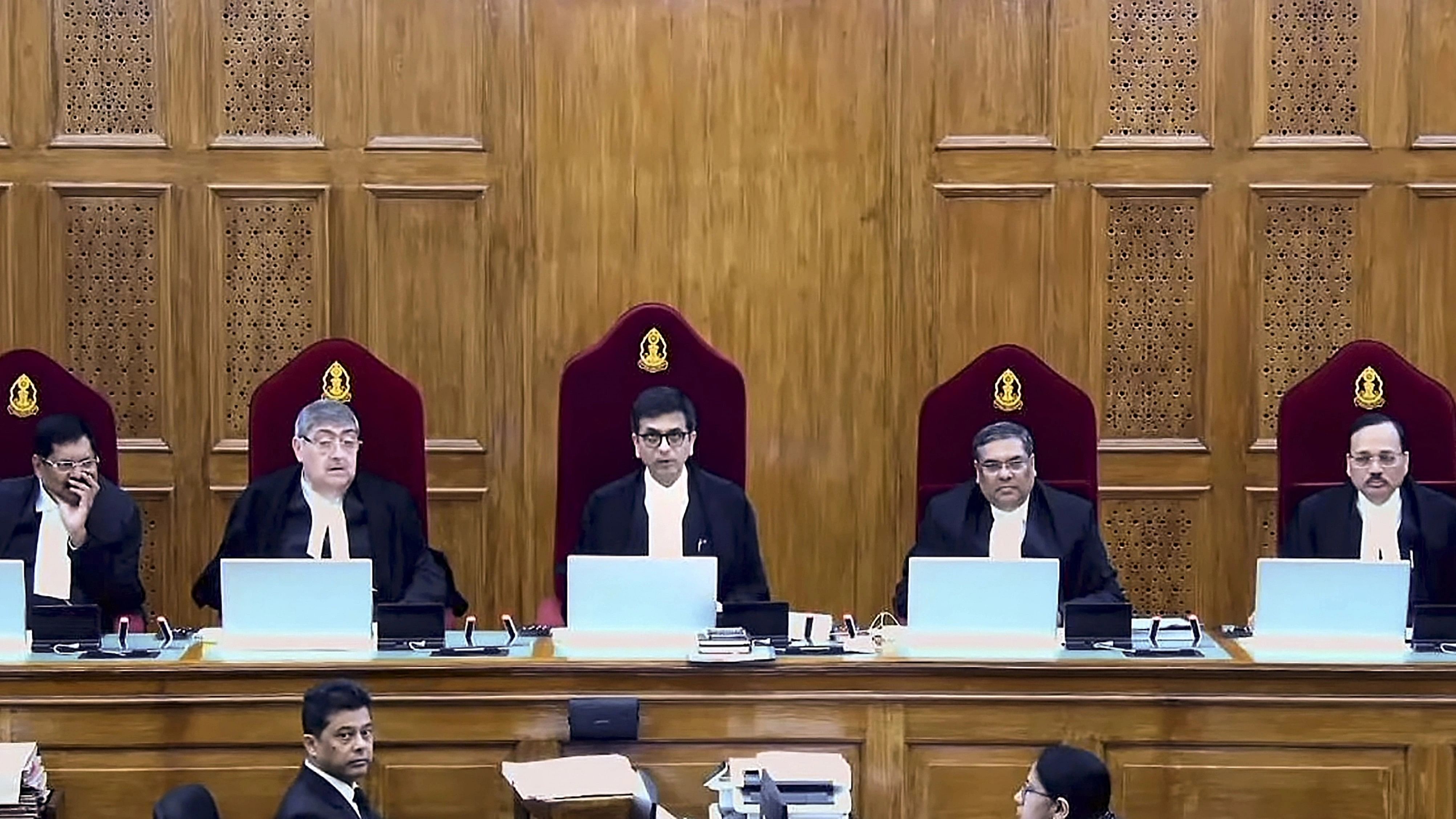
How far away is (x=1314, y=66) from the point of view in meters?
6.04

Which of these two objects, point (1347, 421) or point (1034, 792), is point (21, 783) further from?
point (1347, 421)

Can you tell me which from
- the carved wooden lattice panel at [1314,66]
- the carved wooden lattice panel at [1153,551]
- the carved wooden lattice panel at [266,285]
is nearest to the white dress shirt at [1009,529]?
the carved wooden lattice panel at [1153,551]

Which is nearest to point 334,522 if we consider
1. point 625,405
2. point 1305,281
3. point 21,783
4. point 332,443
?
point 332,443

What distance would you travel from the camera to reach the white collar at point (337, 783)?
3.61m

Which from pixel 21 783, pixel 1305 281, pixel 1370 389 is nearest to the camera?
pixel 21 783

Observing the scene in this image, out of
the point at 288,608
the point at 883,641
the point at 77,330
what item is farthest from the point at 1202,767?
the point at 77,330

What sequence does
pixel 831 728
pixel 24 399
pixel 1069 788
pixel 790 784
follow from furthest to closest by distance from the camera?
pixel 24 399
pixel 831 728
pixel 790 784
pixel 1069 788

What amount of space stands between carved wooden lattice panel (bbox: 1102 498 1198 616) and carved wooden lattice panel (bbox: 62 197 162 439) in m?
2.88

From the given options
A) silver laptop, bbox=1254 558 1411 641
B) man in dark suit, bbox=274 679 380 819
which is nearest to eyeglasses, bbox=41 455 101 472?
man in dark suit, bbox=274 679 380 819

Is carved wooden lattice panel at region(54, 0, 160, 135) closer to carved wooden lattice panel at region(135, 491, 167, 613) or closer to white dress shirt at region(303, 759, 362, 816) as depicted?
carved wooden lattice panel at region(135, 491, 167, 613)

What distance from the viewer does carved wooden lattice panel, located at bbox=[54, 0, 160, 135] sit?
5.98 metres

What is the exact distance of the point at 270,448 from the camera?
510 centimetres

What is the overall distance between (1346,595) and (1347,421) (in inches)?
39.2

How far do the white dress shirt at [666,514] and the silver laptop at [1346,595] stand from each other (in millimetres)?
1523
